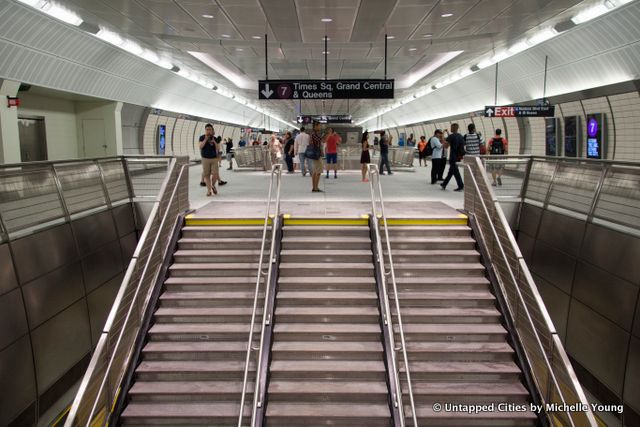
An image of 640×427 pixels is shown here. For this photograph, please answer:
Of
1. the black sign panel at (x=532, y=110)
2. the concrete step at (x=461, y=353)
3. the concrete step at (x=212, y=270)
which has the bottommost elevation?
the concrete step at (x=461, y=353)

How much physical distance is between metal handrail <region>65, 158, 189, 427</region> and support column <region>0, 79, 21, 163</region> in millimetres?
7217

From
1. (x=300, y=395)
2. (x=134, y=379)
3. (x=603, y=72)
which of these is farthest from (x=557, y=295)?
(x=603, y=72)

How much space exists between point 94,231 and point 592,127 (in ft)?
56.4

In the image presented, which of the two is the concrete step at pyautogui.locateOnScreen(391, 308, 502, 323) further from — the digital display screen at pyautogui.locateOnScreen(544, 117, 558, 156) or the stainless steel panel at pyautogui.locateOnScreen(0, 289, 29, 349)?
the digital display screen at pyautogui.locateOnScreen(544, 117, 558, 156)

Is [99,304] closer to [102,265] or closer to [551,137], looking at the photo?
[102,265]

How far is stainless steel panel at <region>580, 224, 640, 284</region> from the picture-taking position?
529cm

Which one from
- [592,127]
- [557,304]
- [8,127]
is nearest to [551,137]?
[592,127]

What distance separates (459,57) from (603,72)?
14.7 ft

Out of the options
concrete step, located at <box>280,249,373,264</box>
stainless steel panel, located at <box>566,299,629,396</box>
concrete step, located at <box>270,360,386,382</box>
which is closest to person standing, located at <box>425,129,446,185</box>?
concrete step, located at <box>280,249,373,264</box>

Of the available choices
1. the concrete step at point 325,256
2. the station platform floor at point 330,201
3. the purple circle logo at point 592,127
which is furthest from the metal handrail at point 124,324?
the purple circle logo at point 592,127

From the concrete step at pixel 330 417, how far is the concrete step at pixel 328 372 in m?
0.47

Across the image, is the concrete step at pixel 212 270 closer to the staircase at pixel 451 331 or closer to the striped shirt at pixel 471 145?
the staircase at pixel 451 331

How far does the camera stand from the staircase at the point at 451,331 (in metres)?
5.93

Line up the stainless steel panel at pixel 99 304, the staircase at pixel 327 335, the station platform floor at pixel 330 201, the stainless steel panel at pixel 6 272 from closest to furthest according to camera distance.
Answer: the stainless steel panel at pixel 6 272 → the staircase at pixel 327 335 → the stainless steel panel at pixel 99 304 → the station platform floor at pixel 330 201
